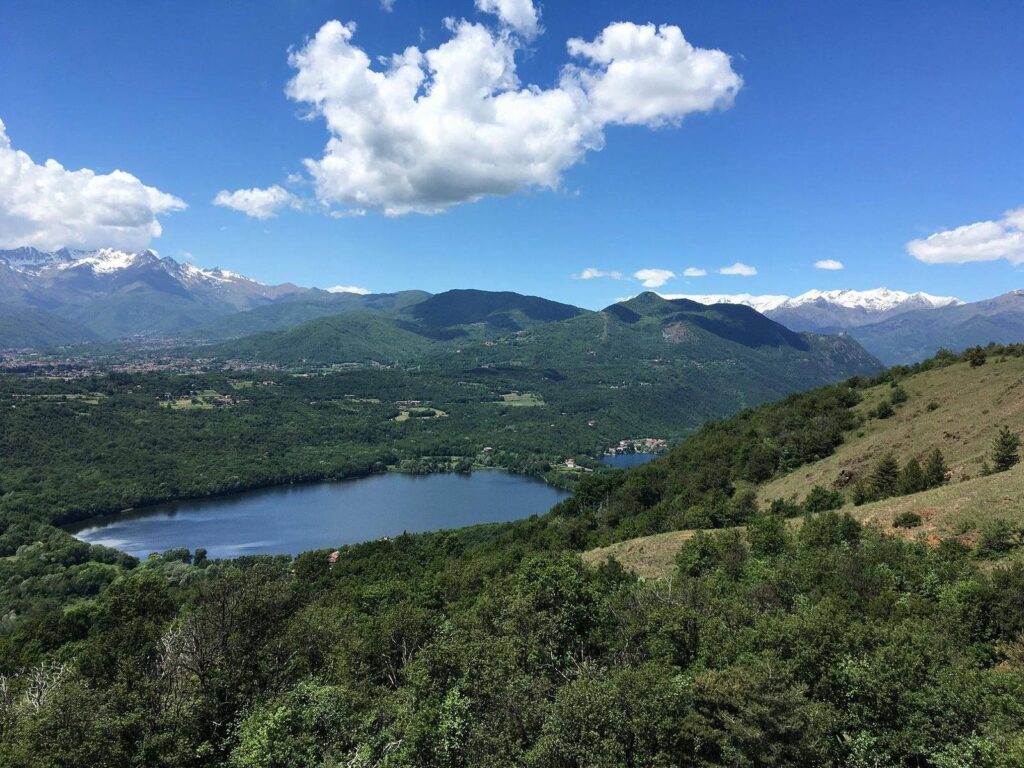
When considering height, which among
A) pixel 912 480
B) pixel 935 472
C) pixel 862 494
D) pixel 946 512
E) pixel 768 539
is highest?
pixel 935 472

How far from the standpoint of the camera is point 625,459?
566 ft

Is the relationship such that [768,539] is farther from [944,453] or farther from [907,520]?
[944,453]

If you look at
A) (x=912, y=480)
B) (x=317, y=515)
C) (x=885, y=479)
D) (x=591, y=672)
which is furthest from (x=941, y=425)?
(x=317, y=515)

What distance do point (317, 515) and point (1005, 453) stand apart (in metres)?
106

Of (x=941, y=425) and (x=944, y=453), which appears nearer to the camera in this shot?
(x=944, y=453)

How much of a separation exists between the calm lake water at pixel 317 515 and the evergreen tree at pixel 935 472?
242ft

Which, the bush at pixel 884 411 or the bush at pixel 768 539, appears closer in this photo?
the bush at pixel 768 539

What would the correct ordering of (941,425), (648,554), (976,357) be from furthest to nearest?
(976,357)
(941,425)
(648,554)

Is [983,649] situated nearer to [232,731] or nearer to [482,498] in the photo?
[232,731]

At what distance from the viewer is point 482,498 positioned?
12375 centimetres

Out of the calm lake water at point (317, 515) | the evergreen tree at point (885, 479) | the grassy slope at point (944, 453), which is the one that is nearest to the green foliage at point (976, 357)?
the grassy slope at point (944, 453)

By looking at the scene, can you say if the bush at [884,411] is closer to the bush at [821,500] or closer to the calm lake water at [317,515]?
the bush at [821,500]

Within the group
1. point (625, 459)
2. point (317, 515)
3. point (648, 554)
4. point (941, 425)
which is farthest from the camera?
point (625, 459)

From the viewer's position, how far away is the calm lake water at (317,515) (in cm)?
9381
